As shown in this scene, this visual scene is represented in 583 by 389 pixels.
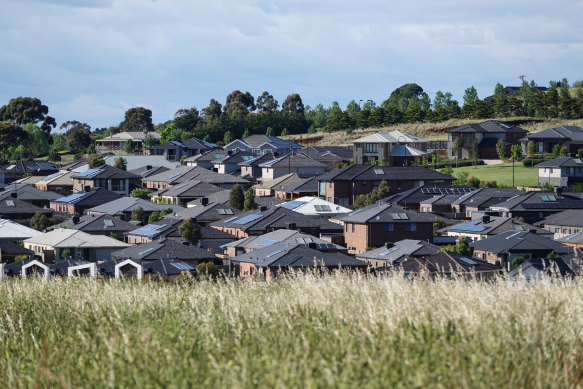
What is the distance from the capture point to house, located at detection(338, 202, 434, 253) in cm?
6256

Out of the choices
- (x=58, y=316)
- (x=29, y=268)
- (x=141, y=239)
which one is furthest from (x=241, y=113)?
(x=58, y=316)

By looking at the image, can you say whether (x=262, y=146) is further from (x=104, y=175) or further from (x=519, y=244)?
(x=519, y=244)

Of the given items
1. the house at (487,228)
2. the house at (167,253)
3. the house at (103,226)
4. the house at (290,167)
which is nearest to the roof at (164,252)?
the house at (167,253)

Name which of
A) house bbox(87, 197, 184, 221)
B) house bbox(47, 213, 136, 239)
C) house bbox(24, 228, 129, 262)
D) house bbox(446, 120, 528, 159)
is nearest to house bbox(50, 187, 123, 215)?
house bbox(87, 197, 184, 221)

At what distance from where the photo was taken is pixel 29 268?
49500 millimetres

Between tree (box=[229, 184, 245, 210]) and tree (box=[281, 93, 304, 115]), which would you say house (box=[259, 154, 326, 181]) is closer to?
tree (box=[229, 184, 245, 210])

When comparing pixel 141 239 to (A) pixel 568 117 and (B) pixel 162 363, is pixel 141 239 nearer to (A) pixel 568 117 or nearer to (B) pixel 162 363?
(B) pixel 162 363

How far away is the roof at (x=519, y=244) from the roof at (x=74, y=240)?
72.2 ft

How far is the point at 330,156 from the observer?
111m

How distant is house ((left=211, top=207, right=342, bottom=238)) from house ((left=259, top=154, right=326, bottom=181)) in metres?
31.6

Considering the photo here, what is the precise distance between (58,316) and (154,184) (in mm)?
92327

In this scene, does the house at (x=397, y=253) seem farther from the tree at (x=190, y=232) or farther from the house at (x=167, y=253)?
the tree at (x=190, y=232)

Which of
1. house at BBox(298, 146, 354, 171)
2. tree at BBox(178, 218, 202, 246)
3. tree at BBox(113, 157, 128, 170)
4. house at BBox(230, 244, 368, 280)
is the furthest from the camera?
tree at BBox(113, 157, 128, 170)

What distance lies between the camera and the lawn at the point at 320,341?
9.48 meters
